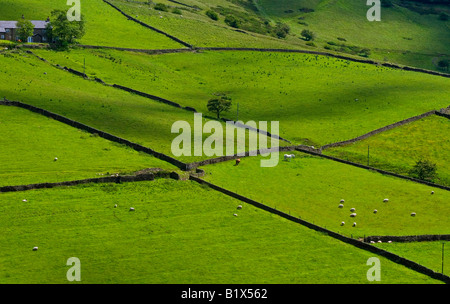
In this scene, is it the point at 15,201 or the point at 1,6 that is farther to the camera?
the point at 1,6

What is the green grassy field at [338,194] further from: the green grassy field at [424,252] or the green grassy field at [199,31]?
the green grassy field at [199,31]

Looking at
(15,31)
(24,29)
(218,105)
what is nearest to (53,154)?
(218,105)

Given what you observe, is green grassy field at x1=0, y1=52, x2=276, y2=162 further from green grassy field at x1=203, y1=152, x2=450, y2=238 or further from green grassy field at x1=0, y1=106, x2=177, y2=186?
green grassy field at x1=203, y1=152, x2=450, y2=238

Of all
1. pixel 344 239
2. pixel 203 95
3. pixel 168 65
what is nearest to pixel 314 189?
pixel 344 239

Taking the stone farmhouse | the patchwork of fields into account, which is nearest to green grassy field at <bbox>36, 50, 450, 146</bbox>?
the patchwork of fields

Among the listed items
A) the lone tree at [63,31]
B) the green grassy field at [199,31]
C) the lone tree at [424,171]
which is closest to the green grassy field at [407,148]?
the lone tree at [424,171]

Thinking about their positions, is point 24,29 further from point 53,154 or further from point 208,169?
point 208,169

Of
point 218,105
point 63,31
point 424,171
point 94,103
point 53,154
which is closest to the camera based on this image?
point 53,154

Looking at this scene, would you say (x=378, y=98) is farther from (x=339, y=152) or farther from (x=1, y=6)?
(x=1, y=6)
